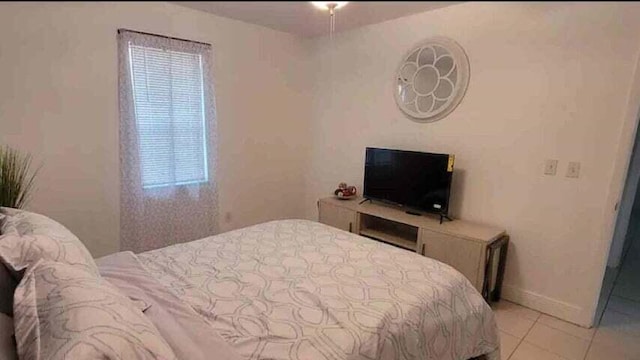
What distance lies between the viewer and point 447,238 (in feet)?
8.14

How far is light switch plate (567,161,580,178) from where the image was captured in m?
2.24

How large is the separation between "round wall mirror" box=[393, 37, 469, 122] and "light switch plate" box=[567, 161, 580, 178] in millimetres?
865

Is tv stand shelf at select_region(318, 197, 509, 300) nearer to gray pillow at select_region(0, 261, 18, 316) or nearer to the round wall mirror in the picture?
the round wall mirror

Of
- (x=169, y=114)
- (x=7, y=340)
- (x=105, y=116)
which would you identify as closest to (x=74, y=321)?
(x=7, y=340)

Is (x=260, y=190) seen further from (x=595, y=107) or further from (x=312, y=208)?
(x=595, y=107)

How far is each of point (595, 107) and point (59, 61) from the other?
11.2ft

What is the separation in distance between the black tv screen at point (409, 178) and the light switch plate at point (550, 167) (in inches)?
23.5

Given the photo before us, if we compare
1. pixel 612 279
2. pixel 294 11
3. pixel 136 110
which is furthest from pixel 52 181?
pixel 612 279

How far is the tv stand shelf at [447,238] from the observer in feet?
7.79

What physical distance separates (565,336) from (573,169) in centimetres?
105

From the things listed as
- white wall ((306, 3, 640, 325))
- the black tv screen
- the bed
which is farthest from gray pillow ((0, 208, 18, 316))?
the black tv screen

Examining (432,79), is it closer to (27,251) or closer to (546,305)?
(546,305)

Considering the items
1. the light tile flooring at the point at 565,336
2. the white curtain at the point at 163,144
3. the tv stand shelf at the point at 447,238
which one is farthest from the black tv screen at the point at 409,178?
the white curtain at the point at 163,144

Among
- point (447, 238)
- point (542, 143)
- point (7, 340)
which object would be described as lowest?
point (447, 238)
